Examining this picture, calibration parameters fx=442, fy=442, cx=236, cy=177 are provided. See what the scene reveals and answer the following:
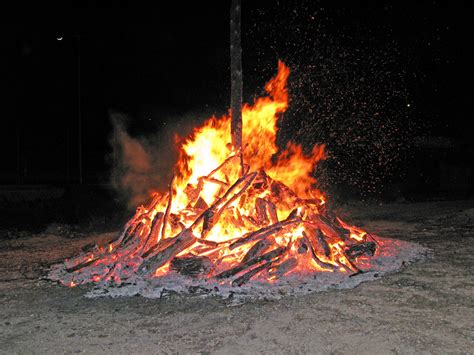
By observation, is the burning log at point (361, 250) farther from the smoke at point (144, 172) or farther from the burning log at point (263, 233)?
the smoke at point (144, 172)

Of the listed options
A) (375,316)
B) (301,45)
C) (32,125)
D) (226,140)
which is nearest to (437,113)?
(301,45)

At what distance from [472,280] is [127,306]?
388cm

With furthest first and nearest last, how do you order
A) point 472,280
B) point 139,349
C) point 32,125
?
1. point 32,125
2. point 472,280
3. point 139,349

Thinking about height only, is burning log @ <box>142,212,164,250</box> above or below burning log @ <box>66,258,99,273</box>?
above

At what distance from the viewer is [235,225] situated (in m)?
6.04

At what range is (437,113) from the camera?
24.2 meters

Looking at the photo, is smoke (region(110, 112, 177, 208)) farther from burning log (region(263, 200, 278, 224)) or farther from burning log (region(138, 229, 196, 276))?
burning log (region(138, 229, 196, 276))

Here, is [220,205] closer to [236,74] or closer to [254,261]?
[254,261]

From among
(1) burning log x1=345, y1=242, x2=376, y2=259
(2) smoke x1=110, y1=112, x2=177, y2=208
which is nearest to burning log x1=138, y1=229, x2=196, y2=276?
(1) burning log x1=345, y1=242, x2=376, y2=259

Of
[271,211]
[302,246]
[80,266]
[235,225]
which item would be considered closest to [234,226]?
[235,225]

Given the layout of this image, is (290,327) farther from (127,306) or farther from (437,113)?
(437,113)

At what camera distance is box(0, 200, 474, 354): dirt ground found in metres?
3.49

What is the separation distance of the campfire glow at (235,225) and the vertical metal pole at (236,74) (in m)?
0.37

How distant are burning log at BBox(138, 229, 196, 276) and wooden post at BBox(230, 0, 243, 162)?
63.7 inches
